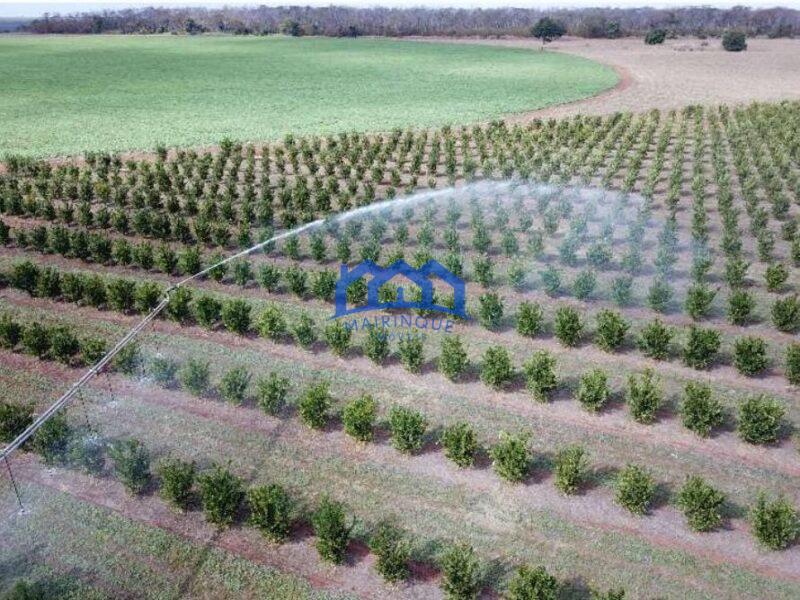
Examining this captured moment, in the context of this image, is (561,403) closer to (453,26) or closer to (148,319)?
(148,319)

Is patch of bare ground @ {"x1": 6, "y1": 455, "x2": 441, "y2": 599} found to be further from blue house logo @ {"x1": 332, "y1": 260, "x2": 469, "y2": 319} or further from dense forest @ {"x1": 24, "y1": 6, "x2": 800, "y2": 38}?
dense forest @ {"x1": 24, "y1": 6, "x2": 800, "y2": 38}

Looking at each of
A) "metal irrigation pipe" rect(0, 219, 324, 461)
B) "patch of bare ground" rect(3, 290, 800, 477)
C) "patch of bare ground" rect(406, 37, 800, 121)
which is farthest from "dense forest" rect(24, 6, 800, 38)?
"patch of bare ground" rect(3, 290, 800, 477)

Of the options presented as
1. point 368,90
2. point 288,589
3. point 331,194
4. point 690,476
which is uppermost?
point 368,90

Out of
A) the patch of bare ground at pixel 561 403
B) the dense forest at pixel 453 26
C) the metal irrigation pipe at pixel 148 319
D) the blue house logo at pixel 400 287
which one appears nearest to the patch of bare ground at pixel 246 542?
the metal irrigation pipe at pixel 148 319

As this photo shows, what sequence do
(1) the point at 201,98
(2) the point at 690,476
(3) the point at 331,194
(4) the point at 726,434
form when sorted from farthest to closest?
(1) the point at 201,98
(3) the point at 331,194
(4) the point at 726,434
(2) the point at 690,476

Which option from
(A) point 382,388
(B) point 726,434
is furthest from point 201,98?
(B) point 726,434

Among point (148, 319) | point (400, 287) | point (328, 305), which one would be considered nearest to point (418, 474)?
point (328, 305)

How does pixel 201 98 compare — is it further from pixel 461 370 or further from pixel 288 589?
pixel 288 589

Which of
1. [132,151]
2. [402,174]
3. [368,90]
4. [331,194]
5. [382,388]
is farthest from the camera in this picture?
[368,90]
